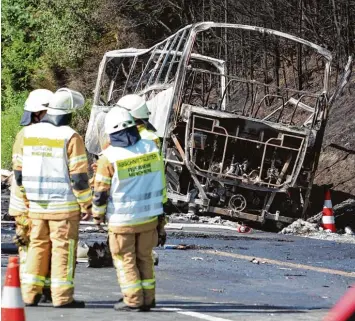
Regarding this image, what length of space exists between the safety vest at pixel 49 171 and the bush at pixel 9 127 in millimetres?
33744

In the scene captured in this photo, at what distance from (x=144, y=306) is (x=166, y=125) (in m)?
11.4

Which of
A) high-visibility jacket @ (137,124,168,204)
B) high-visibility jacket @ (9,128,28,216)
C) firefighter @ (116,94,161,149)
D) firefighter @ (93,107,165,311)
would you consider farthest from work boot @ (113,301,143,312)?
firefighter @ (116,94,161,149)

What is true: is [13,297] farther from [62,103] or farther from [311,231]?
[311,231]

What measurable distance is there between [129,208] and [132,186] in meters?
0.17

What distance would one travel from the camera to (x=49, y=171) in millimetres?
9664

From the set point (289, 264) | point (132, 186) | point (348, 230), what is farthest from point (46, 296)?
point (348, 230)

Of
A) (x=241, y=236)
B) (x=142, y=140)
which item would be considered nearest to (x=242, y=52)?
(x=241, y=236)

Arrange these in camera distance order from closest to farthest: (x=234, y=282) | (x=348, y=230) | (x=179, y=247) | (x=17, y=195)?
1. (x=17, y=195)
2. (x=234, y=282)
3. (x=179, y=247)
4. (x=348, y=230)

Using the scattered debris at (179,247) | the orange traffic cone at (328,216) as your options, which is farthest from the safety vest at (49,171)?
the orange traffic cone at (328,216)

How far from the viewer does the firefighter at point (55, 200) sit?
9.48m

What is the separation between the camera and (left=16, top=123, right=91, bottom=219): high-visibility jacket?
9547 mm

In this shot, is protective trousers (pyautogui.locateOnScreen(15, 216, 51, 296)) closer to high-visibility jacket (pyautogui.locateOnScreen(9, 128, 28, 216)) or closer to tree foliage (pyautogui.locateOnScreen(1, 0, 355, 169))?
high-visibility jacket (pyautogui.locateOnScreen(9, 128, 28, 216))

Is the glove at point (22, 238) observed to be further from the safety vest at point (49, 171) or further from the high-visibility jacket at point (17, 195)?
the safety vest at point (49, 171)

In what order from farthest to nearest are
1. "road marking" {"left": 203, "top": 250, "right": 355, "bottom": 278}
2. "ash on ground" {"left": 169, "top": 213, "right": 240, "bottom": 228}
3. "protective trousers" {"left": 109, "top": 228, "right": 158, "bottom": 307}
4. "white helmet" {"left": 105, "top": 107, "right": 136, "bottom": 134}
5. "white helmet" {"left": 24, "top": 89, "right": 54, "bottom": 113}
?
1. "ash on ground" {"left": 169, "top": 213, "right": 240, "bottom": 228}
2. "road marking" {"left": 203, "top": 250, "right": 355, "bottom": 278}
3. "white helmet" {"left": 24, "top": 89, "right": 54, "bottom": 113}
4. "white helmet" {"left": 105, "top": 107, "right": 136, "bottom": 134}
5. "protective trousers" {"left": 109, "top": 228, "right": 158, "bottom": 307}
